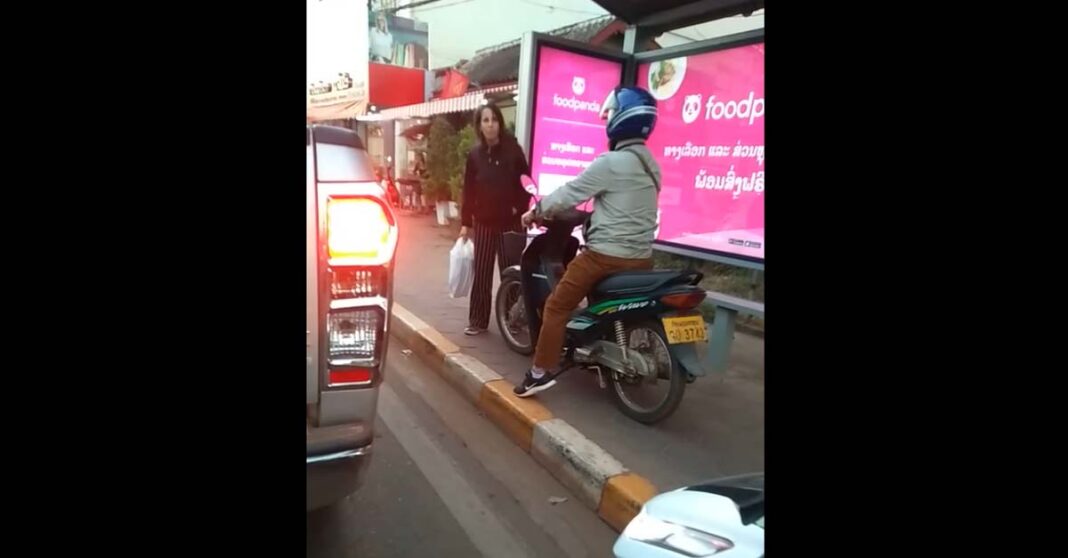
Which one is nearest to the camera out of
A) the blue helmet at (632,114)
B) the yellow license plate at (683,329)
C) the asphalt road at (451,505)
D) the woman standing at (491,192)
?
the asphalt road at (451,505)

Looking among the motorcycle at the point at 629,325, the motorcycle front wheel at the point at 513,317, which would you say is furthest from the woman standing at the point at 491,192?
the motorcycle at the point at 629,325

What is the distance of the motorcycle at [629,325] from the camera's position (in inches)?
122

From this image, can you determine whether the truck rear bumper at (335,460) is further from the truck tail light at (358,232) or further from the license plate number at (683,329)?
the license plate number at (683,329)

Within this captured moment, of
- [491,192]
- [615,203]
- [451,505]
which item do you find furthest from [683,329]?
[491,192]

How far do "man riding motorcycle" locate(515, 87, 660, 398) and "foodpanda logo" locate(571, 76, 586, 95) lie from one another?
1191 mm

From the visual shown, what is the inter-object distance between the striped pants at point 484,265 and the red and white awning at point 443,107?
6.40m

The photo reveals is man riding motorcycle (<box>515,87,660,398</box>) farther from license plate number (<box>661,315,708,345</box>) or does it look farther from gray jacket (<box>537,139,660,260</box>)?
license plate number (<box>661,315,708,345</box>)

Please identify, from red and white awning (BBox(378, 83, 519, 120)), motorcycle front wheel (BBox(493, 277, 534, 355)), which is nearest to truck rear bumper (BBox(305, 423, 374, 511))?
motorcycle front wheel (BBox(493, 277, 534, 355))

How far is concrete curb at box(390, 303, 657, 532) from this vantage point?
267 centimetres

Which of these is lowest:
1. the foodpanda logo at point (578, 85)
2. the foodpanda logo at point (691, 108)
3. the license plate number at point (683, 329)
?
the license plate number at point (683, 329)

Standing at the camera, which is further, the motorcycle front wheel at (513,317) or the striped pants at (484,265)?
the striped pants at (484,265)
